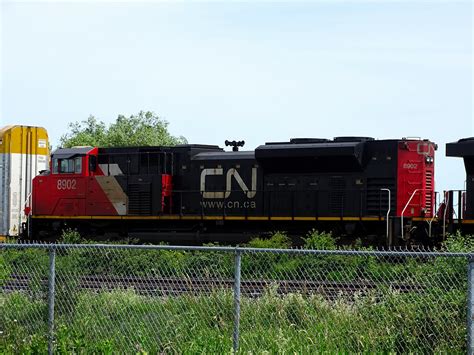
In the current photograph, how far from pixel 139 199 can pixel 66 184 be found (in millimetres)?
2639

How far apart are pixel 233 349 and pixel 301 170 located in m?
14.7

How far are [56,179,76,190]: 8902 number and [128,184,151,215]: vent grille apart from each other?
6.65ft

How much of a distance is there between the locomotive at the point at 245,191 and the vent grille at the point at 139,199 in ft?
0.10

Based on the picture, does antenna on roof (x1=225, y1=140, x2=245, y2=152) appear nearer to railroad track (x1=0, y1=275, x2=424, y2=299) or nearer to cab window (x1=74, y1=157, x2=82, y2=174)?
cab window (x1=74, y1=157, x2=82, y2=174)

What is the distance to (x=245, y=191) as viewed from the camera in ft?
78.8

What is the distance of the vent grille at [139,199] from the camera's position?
82.7ft

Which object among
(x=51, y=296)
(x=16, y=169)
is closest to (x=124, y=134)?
(x=16, y=169)

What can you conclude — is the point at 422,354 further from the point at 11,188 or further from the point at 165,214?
the point at 11,188

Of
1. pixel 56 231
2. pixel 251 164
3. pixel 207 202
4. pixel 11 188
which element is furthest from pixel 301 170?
pixel 11 188

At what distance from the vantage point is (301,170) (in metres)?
23.4

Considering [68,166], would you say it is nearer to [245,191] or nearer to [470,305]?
[245,191]

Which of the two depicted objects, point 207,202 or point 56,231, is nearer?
point 207,202

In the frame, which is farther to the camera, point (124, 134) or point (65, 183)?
point (124, 134)

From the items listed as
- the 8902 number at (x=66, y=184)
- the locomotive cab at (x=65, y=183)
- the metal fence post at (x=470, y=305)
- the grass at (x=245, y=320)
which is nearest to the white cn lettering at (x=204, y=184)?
the locomotive cab at (x=65, y=183)
